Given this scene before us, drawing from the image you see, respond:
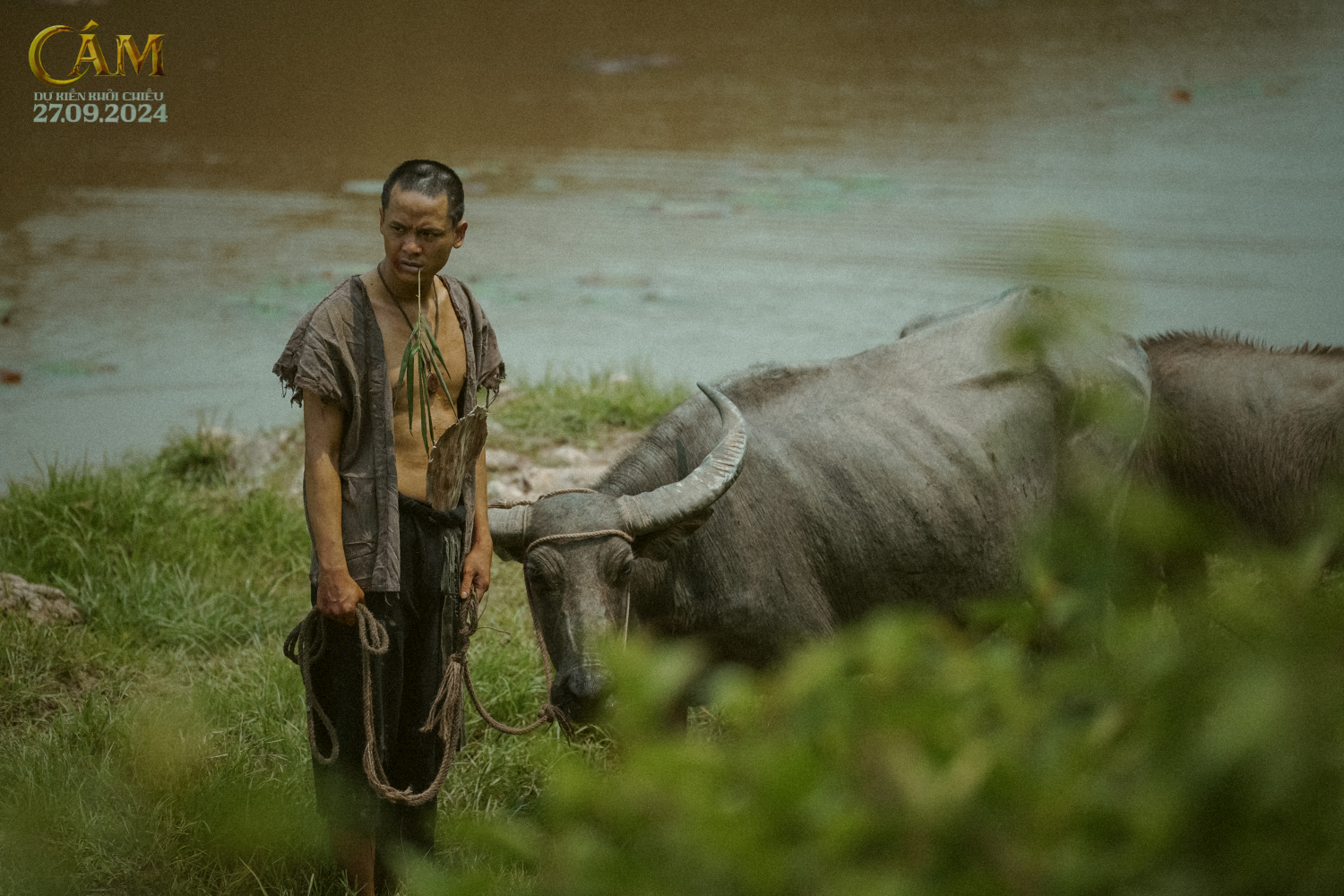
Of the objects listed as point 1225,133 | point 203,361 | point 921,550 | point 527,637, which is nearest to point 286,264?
point 203,361

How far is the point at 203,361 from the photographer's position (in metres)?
7.46

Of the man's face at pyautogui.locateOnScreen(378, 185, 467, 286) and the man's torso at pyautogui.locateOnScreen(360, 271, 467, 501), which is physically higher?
the man's face at pyautogui.locateOnScreen(378, 185, 467, 286)

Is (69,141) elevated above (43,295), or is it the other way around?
(69,141)

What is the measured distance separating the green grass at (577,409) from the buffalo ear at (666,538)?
274 centimetres

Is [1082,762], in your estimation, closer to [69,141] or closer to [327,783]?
[327,783]

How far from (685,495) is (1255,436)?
89.3 inches

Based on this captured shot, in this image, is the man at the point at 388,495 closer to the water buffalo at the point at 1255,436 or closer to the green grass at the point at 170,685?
the green grass at the point at 170,685

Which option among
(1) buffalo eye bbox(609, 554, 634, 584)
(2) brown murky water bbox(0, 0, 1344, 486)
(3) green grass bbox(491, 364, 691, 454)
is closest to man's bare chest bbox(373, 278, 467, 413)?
(1) buffalo eye bbox(609, 554, 634, 584)

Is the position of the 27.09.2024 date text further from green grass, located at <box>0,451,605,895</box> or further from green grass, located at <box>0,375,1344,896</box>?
green grass, located at <box>0,375,1344,896</box>

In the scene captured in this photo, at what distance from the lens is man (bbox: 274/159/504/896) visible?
2617 mm

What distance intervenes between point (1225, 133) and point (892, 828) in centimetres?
843

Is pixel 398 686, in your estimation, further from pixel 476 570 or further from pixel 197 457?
pixel 197 457

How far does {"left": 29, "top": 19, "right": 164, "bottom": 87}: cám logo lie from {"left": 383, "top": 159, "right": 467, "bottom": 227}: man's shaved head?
3.97 meters

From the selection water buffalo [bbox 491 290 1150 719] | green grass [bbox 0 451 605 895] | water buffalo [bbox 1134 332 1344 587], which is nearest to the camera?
green grass [bbox 0 451 605 895]
